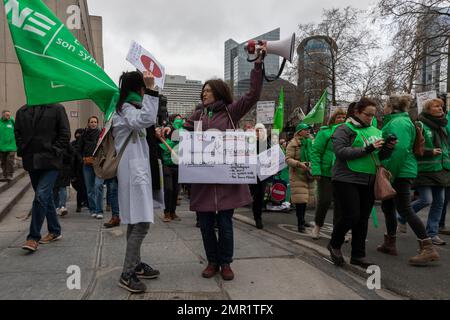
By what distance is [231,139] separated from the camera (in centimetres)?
355

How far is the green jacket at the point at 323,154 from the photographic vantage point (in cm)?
531

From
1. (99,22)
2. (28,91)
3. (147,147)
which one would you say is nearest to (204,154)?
(147,147)

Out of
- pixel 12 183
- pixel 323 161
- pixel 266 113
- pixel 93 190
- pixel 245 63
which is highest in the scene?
pixel 245 63

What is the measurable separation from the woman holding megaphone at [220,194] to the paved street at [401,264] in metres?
1.42

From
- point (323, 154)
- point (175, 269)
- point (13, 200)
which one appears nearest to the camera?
point (175, 269)

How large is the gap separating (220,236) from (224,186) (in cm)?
48

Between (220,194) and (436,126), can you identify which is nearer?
(220,194)

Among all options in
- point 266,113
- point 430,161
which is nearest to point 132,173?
point 430,161

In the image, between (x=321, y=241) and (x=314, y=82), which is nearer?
(x=321, y=241)

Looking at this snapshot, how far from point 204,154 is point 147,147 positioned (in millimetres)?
532

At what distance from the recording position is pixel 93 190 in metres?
7.15

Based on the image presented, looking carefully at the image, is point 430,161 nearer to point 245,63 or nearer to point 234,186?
point 234,186

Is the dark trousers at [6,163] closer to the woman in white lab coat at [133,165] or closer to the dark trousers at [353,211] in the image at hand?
the woman in white lab coat at [133,165]

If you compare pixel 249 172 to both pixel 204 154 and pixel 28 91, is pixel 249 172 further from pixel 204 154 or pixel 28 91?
pixel 28 91
